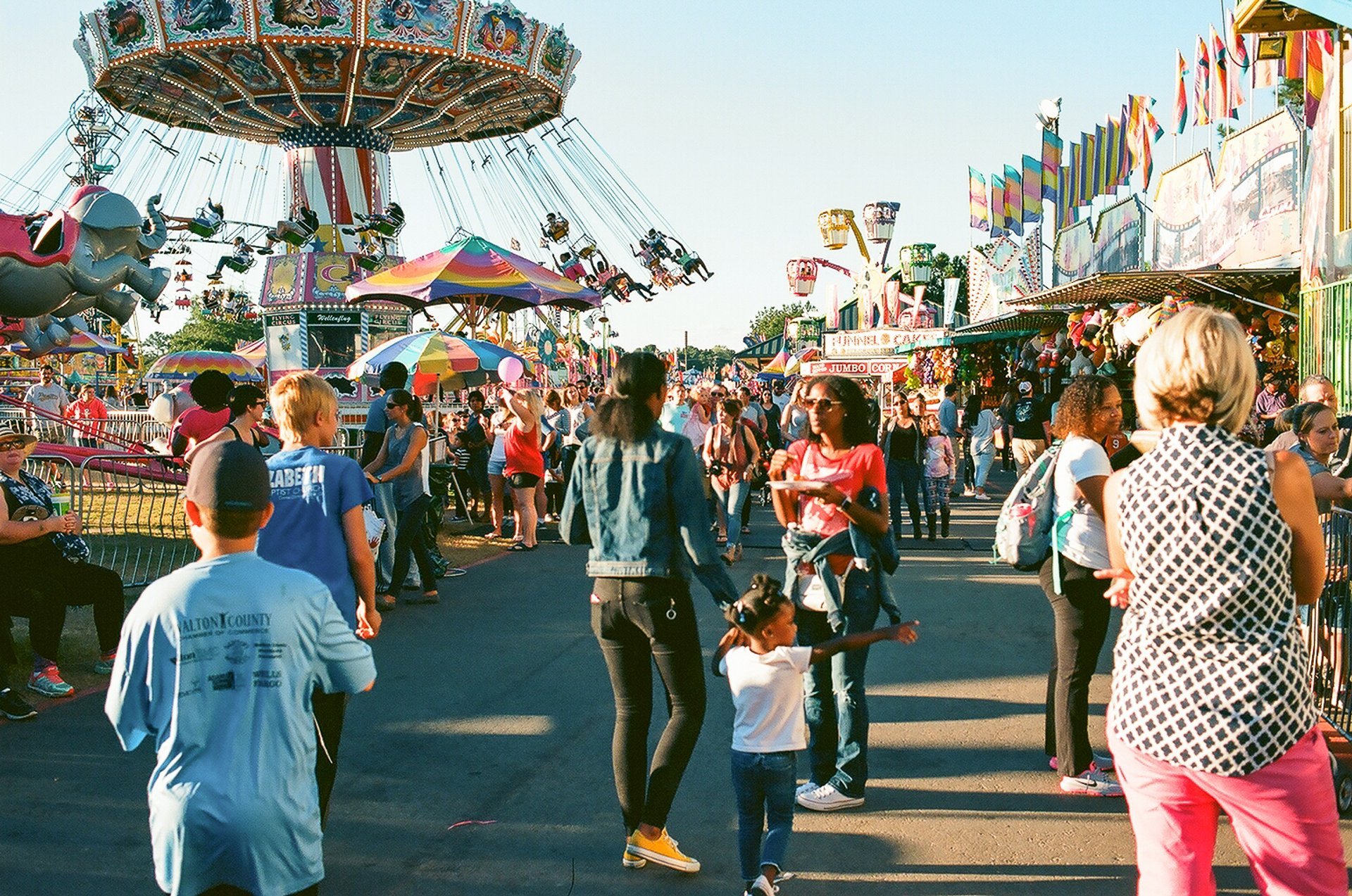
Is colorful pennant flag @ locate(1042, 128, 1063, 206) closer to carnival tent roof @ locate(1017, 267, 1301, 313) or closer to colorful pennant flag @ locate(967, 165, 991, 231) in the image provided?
colorful pennant flag @ locate(967, 165, 991, 231)

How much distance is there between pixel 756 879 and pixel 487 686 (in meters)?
3.29

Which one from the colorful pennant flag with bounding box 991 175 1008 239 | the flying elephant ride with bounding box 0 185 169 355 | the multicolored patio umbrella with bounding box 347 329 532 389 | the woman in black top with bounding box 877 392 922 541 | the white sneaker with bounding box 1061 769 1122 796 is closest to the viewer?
the white sneaker with bounding box 1061 769 1122 796

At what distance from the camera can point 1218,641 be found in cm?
250

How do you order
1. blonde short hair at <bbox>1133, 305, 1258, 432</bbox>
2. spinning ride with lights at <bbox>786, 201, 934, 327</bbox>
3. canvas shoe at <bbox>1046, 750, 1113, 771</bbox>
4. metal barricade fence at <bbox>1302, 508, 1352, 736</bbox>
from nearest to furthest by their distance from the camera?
blonde short hair at <bbox>1133, 305, 1258, 432</bbox> < canvas shoe at <bbox>1046, 750, 1113, 771</bbox> < metal barricade fence at <bbox>1302, 508, 1352, 736</bbox> < spinning ride with lights at <bbox>786, 201, 934, 327</bbox>

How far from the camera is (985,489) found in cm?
1891

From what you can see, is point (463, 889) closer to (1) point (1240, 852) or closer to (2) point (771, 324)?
(1) point (1240, 852)

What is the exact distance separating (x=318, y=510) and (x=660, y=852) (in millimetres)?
1766

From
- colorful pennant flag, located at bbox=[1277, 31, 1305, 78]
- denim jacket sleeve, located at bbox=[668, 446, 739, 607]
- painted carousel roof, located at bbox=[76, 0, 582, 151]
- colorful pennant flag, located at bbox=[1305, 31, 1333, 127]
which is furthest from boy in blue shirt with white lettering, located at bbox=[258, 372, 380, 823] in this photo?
painted carousel roof, located at bbox=[76, 0, 582, 151]

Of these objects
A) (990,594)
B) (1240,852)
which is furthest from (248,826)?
(990,594)

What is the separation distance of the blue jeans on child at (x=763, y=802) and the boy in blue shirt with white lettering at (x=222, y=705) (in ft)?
5.33

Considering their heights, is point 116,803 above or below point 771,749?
below

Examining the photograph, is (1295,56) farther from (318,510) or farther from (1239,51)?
(318,510)

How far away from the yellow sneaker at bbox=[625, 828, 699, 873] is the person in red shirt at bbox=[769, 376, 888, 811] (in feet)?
2.67

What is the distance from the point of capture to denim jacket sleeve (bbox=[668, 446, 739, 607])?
4.05 m
